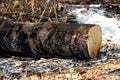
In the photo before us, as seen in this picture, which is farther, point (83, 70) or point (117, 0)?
point (117, 0)

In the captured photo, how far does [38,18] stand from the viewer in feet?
26.1

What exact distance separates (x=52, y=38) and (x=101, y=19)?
8.74 feet

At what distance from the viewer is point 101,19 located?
8.33 metres

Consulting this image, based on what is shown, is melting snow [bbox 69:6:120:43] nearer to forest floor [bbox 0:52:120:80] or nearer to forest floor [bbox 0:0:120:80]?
forest floor [bbox 0:0:120:80]

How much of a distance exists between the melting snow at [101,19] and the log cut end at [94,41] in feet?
3.66

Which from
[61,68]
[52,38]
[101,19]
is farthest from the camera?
[101,19]

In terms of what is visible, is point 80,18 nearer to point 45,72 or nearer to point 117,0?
point 117,0

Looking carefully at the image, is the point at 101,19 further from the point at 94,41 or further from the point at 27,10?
the point at 94,41

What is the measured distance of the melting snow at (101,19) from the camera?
7.54 meters

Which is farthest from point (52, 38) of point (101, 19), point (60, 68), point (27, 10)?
point (101, 19)

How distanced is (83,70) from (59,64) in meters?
0.59

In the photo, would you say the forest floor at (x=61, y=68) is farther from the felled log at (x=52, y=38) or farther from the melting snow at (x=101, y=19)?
the melting snow at (x=101, y=19)

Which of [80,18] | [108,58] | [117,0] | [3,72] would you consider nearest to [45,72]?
[3,72]

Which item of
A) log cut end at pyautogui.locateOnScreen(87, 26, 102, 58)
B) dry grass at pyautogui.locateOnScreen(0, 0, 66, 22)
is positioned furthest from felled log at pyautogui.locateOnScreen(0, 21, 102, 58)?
dry grass at pyautogui.locateOnScreen(0, 0, 66, 22)
